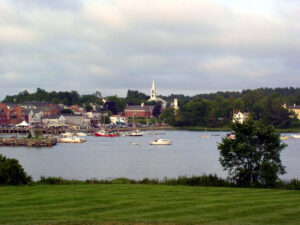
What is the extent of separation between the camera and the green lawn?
15867mm

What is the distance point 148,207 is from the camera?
58.2 feet

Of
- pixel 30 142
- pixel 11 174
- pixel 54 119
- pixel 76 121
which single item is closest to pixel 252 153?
pixel 11 174

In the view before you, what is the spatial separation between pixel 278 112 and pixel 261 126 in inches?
5149

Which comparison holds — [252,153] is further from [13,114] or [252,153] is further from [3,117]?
[13,114]

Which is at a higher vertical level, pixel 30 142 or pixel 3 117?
pixel 3 117

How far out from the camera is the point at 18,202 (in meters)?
19.1

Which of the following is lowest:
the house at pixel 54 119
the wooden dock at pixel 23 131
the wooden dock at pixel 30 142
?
the wooden dock at pixel 30 142

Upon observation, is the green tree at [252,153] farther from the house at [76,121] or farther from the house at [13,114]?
the house at [13,114]

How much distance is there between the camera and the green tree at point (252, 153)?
92.7 feet

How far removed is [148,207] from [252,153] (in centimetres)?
1276

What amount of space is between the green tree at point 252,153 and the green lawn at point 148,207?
5039 mm

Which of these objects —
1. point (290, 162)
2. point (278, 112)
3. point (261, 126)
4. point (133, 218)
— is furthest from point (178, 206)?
point (278, 112)

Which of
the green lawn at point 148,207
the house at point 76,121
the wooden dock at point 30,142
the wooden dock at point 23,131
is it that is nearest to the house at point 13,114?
the house at point 76,121

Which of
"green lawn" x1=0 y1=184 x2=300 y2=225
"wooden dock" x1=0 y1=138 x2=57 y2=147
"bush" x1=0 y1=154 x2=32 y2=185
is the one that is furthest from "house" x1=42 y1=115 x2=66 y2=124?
"green lawn" x1=0 y1=184 x2=300 y2=225
